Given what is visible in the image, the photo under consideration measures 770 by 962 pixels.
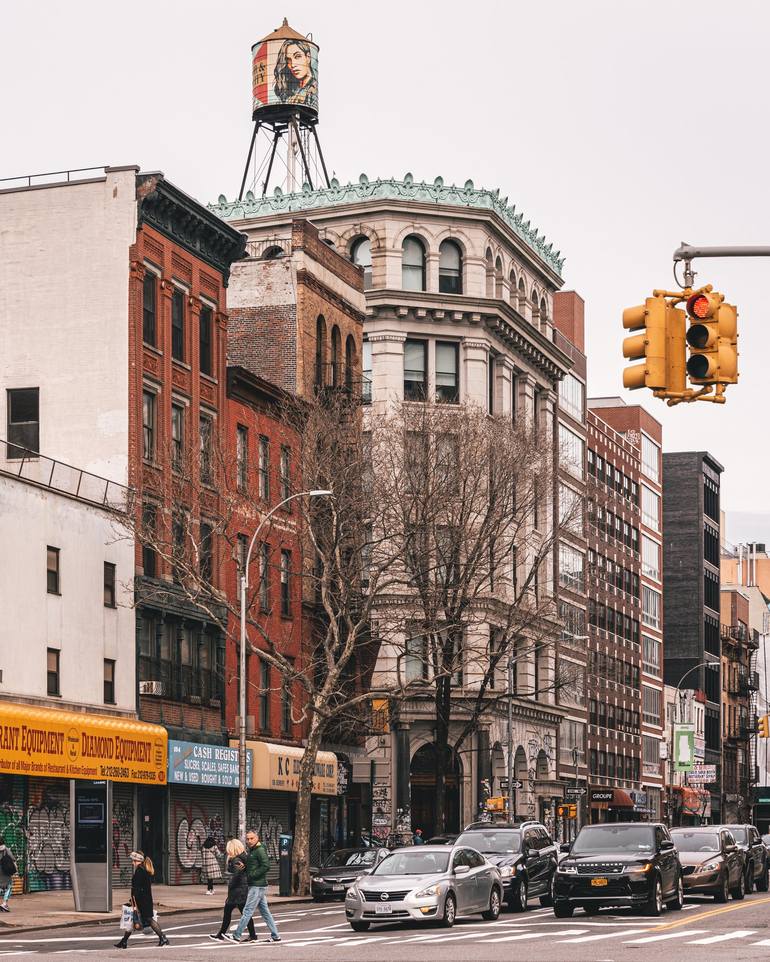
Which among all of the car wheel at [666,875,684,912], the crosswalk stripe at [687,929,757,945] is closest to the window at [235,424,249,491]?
the car wheel at [666,875,684,912]

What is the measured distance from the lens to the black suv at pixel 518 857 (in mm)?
37875

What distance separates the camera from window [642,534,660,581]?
382 ft

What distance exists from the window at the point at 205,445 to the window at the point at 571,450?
37.2 metres

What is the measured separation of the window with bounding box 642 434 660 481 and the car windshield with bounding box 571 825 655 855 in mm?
83423

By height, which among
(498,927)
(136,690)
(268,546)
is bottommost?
(498,927)

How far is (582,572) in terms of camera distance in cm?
9919

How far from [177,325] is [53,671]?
1401 cm

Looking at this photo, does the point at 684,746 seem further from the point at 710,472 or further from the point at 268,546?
the point at 268,546

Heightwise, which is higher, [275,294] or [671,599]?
[275,294]

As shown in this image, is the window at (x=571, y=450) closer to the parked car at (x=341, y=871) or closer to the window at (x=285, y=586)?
the window at (x=285, y=586)

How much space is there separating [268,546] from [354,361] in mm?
13020

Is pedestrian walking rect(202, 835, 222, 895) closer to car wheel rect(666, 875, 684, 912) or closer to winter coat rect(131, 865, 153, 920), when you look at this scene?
car wheel rect(666, 875, 684, 912)

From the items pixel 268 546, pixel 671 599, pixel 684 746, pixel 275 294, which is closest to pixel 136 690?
pixel 268 546

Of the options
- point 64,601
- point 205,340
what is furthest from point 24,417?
point 64,601
